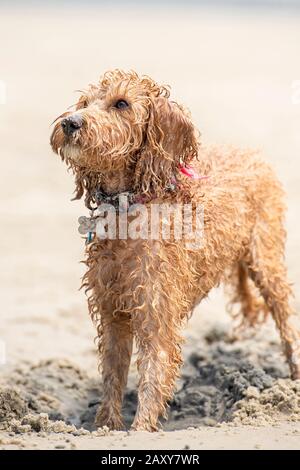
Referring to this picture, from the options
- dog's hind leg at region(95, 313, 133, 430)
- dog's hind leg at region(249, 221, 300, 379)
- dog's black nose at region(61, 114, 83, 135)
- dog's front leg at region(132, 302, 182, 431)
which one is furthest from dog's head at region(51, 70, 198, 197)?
dog's hind leg at region(249, 221, 300, 379)

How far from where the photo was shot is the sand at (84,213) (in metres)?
7.71

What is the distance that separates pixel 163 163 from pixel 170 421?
214 centimetres

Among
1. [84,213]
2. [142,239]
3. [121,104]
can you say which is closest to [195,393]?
[142,239]

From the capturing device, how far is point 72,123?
6723 mm

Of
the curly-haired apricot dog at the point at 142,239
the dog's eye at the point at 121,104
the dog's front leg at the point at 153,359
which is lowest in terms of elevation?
the dog's front leg at the point at 153,359

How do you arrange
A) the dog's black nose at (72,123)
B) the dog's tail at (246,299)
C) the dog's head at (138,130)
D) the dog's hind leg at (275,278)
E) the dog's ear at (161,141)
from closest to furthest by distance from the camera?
the dog's black nose at (72,123) → the dog's head at (138,130) → the dog's ear at (161,141) → the dog's hind leg at (275,278) → the dog's tail at (246,299)

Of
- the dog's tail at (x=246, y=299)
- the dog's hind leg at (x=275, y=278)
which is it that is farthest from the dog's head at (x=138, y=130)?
the dog's tail at (x=246, y=299)

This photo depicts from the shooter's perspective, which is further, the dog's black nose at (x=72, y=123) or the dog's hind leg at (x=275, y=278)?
the dog's hind leg at (x=275, y=278)

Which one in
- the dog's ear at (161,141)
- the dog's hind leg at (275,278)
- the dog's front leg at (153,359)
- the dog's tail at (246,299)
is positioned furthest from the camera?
the dog's tail at (246,299)

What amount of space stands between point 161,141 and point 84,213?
22.2 ft

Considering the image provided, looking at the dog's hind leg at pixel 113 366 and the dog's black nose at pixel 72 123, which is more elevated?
the dog's black nose at pixel 72 123

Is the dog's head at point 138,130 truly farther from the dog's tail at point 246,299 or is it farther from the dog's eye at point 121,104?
the dog's tail at point 246,299

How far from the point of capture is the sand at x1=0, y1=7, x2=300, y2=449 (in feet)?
25.3
